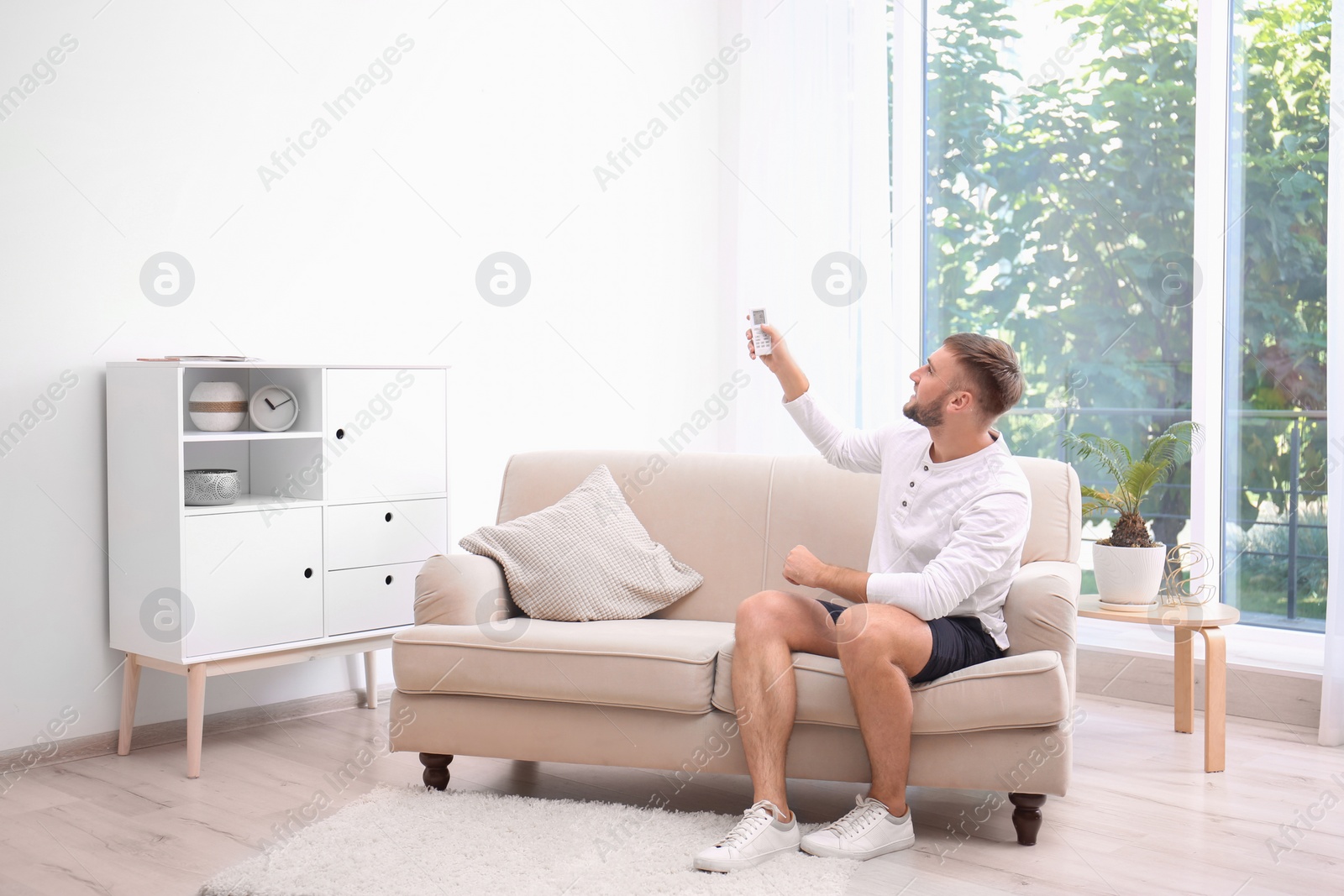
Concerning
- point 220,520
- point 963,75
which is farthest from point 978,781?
point 963,75

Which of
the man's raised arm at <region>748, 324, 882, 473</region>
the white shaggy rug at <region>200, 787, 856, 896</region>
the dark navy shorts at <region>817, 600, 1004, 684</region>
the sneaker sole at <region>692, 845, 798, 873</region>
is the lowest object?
the white shaggy rug at <region>200, 787, 856, 896</region>

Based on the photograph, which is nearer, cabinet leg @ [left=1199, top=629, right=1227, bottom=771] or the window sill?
cabinet leg @ [left=1199, top=629, right=1227, bottom=771]

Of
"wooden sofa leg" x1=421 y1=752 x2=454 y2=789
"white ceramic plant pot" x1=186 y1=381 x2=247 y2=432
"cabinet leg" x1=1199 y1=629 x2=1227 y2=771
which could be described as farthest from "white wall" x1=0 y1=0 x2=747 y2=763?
"cabinet leg" x1=1199 y1=629 x2=1227 y2=771

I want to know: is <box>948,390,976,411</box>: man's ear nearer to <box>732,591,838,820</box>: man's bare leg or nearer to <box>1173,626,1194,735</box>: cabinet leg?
<box>732,591,838,820</box>: man's bare leg

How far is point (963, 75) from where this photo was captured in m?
4.54

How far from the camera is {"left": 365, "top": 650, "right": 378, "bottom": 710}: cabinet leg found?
3.64 m

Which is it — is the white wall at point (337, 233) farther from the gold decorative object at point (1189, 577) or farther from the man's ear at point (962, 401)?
the man's ear at point (962, 401)

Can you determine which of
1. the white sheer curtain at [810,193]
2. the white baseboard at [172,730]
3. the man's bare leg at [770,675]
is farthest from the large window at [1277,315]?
the white baseboard at [172,730]

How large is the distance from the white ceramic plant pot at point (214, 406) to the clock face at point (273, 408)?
0.06 metres

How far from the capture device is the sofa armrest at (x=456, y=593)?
281 centimetres

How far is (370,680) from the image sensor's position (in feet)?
12.0

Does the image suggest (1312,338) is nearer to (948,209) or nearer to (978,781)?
(948,209)

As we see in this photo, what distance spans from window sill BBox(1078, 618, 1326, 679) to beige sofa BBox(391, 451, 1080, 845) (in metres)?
1.21

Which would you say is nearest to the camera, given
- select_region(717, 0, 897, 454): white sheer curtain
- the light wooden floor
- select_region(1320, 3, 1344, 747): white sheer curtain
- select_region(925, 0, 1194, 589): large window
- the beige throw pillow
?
the light wooden floor
